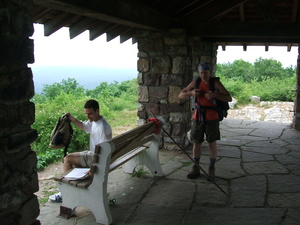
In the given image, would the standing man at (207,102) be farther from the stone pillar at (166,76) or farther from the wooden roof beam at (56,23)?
the wooden roof beam at (56,23)

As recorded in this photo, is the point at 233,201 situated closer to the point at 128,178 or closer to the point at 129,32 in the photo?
the point at 128,178

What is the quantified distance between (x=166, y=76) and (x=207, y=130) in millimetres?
1725

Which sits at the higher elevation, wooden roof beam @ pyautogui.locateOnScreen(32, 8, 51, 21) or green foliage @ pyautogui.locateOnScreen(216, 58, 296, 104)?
wooden roof beam @ pyautogui.locateOnScreen(32, 8, 51, 21)

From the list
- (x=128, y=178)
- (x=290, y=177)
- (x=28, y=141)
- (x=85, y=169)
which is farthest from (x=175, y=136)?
(x=28, y=141)

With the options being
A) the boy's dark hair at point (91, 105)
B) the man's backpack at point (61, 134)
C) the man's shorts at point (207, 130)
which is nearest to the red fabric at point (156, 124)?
the man's shorts at point (207, 130)

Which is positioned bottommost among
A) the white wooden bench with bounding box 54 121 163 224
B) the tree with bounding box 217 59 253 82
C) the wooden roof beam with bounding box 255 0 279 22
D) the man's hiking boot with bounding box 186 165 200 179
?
the man's hiking boot with bounding box 186 165 200 179

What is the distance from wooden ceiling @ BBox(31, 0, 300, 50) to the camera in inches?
152

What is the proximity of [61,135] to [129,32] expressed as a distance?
11.4ft

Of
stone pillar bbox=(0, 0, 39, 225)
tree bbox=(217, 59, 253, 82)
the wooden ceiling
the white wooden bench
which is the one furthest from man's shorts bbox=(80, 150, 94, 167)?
tree bbox=(217, 59, 253, 82)

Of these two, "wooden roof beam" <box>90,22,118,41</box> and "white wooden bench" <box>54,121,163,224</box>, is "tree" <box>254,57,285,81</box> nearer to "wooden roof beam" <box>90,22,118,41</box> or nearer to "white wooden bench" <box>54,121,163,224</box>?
"wooden roof beam" <box>90,22,118,41</box>

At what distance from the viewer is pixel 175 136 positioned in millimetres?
5527

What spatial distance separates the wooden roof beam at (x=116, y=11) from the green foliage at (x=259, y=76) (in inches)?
408

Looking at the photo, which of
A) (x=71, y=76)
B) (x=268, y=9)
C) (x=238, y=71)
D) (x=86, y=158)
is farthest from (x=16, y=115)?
(x=71, y=76)

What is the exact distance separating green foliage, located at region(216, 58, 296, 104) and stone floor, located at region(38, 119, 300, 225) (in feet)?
31.6
